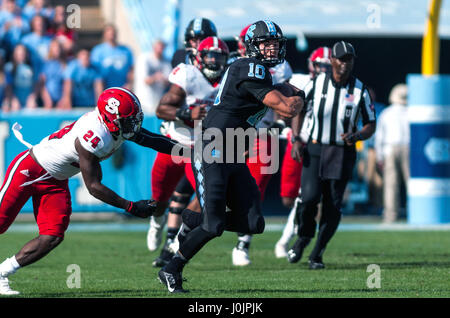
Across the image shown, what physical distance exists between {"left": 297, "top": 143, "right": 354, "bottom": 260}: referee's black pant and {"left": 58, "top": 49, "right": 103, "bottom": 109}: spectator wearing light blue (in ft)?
20.5

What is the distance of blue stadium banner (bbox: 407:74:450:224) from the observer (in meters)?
12.7

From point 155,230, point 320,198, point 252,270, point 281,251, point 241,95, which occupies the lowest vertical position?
point 281,251

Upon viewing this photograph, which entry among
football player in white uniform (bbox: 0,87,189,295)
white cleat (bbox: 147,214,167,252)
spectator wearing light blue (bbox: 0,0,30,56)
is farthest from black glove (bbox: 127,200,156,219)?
spectator wearing light blue (bbox: 0,0,30,56)

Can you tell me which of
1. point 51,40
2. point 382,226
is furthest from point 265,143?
point 51,40

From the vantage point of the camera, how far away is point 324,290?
7.04 meters

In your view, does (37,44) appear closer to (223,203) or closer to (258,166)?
(258,166)

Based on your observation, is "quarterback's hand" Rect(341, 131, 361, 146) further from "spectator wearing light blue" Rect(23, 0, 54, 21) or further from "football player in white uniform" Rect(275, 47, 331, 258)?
"spectator wearing light blue" Rect(23, 0, 54, 21)

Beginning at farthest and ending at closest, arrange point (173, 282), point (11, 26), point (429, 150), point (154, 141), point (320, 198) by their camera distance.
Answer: point (11, 26), point (429, 150), point (320, 198), point (154, 141), point (173, 282)

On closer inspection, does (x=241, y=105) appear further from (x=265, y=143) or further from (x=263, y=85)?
(x=265, y=143)

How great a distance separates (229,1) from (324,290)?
8.49m

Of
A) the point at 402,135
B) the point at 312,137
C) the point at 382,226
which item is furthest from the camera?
the point at 402,135

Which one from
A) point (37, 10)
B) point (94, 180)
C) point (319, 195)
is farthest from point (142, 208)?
point (37, 10)

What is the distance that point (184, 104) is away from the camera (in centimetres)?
878

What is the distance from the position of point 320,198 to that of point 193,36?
6.11 ft
